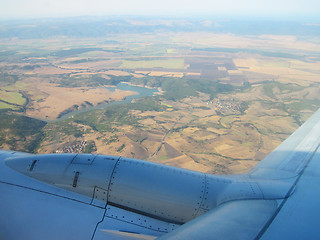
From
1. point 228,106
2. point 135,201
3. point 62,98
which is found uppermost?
point 135,201

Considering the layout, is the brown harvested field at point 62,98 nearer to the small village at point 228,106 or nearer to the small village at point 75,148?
the small village at point 75,148

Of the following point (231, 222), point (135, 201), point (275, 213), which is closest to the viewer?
point (231, 222)

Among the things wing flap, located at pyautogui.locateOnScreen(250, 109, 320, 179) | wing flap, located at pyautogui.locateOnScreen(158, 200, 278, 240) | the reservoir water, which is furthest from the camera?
the reservoir water

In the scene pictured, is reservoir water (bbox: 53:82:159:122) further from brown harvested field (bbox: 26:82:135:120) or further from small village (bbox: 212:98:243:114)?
small village (bbox: 212:98:243:114)

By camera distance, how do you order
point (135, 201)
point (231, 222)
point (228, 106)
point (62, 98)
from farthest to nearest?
point (62, 98), point (228, 106), point (135, 201), point (231, 222)

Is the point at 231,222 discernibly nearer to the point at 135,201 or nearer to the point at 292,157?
the point at 135,201

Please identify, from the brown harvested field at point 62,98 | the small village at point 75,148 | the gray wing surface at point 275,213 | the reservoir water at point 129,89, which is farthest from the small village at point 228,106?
the gray wing surface at point 275,213

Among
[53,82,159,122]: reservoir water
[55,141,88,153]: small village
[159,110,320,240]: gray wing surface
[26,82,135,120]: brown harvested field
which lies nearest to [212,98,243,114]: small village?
[53,82,159,122]: reservoir water

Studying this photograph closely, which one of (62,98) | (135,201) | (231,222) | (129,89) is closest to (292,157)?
(231,222)
